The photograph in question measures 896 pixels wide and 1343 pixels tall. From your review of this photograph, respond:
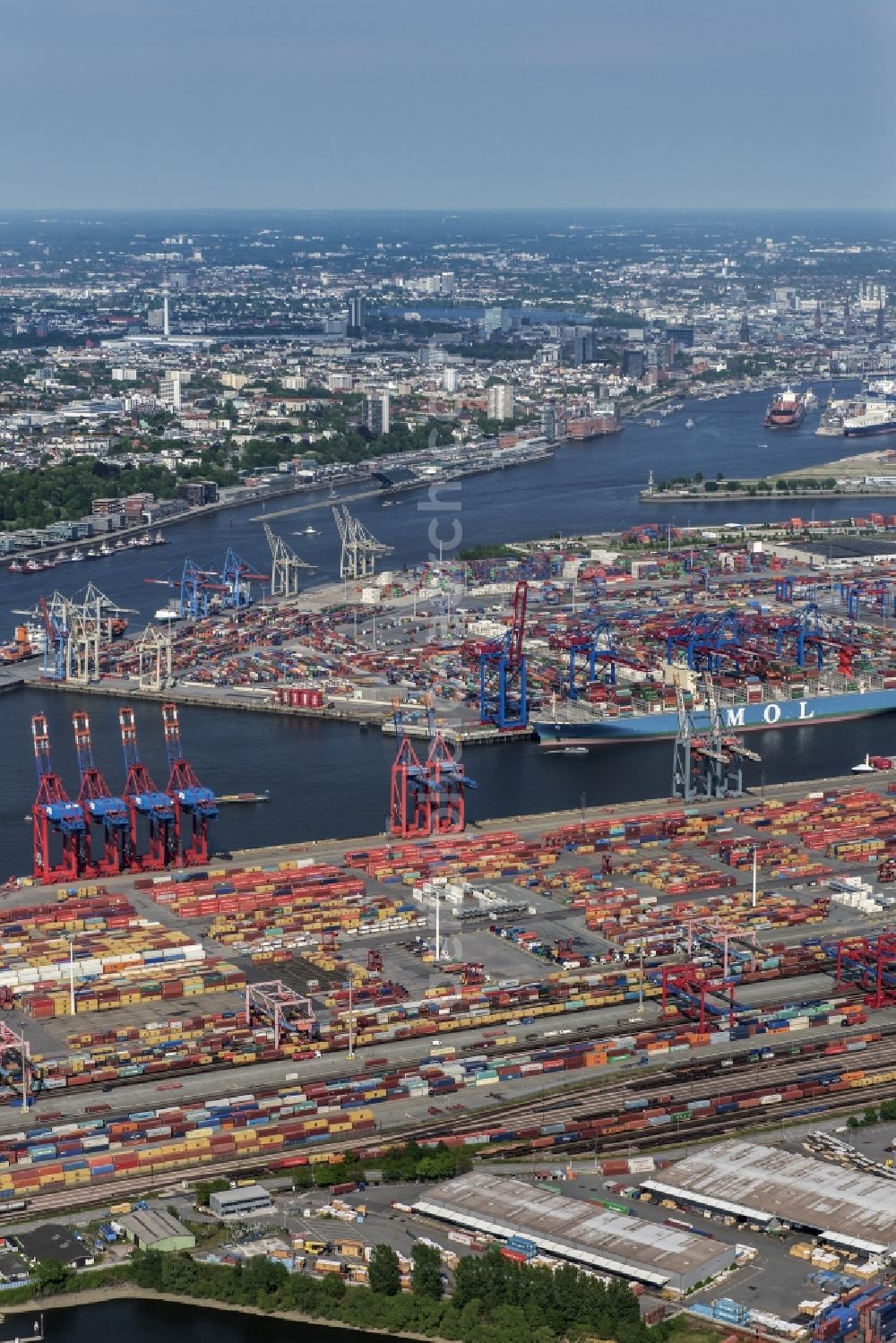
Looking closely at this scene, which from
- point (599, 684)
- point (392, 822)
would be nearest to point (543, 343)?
point (599, 684)

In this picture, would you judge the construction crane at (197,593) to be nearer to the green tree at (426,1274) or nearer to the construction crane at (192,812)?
the construction crane at (192,812)

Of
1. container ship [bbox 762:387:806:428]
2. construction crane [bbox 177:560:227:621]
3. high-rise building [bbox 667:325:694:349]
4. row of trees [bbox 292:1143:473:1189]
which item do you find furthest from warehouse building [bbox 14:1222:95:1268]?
high-rise building [bbox 667:325:694:349]

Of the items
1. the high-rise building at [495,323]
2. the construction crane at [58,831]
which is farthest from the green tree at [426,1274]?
the high-rise building at [495,323]

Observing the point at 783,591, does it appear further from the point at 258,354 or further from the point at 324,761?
the point at 258,354

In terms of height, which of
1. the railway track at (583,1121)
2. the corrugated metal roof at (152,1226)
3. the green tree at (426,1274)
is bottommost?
the railway track at (583,1121)

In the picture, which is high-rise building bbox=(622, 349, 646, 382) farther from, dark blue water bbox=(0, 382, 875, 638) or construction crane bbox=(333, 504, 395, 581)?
construction crane bbox=(333, 504, 395, 581)

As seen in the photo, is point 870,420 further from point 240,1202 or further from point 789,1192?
point 240,1202

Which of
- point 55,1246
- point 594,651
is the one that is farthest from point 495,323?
point 55,1246
